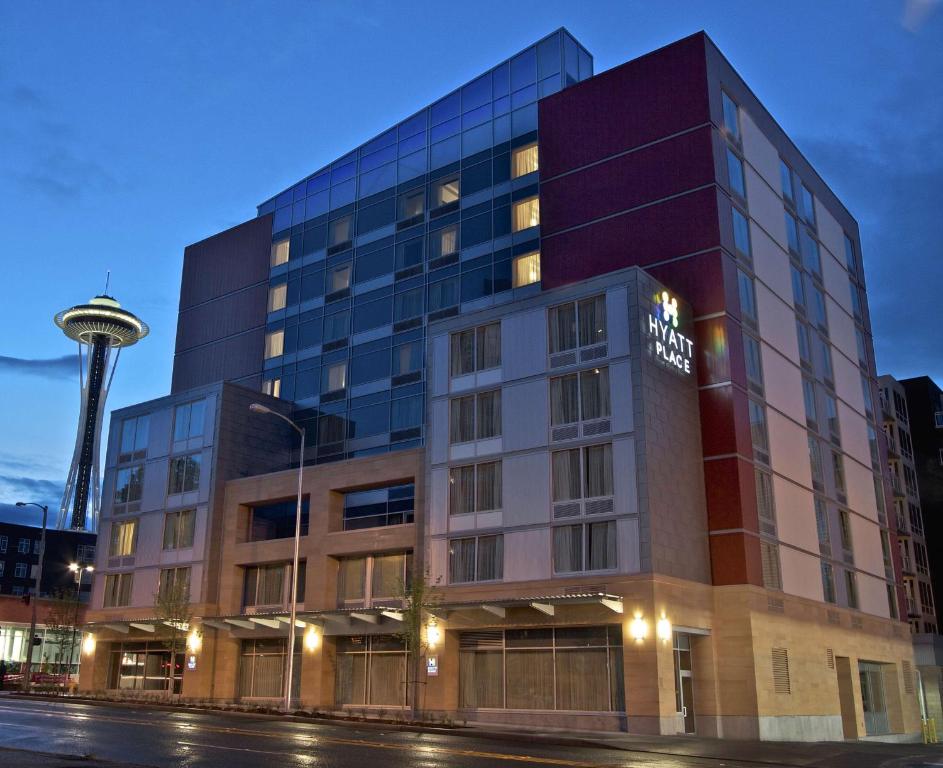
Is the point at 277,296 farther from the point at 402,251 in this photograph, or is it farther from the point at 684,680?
the point at 684,680

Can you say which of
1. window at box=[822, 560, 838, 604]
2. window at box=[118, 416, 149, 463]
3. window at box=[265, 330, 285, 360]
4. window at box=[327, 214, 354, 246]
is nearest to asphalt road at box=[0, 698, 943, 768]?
window at box=[822, 560, 838, 604]

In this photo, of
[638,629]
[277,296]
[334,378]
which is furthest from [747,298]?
[277,296]

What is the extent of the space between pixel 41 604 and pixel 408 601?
63.5 m

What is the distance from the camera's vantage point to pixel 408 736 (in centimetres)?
3106

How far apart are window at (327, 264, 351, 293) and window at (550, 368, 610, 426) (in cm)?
2380

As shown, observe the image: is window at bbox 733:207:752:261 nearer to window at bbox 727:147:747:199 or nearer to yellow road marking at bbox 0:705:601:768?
window at bbox 727:147:747:199

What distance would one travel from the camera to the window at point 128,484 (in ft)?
200

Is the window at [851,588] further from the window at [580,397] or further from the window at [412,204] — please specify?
the window at [412,204]

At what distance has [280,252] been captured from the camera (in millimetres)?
68750

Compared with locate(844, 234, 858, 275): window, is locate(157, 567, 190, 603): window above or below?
below

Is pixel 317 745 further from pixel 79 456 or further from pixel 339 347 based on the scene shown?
pixel 79 456

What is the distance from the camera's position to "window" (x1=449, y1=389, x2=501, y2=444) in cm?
4541

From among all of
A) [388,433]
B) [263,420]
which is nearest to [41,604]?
[263,420]

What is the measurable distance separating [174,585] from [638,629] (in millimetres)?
28444
